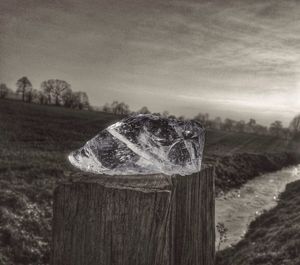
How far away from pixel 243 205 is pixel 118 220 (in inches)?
631

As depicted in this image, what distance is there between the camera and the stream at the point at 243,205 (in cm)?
1234

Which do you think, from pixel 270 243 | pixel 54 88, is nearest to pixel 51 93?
pixel 54 88

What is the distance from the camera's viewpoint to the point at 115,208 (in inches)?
42.0

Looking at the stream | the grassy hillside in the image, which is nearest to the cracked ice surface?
the grassy hillside

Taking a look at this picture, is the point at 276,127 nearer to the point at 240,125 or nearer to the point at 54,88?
the point at 240,125

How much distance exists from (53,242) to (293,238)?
363 inches

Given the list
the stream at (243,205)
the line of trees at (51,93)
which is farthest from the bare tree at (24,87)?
the stream at (243,205)

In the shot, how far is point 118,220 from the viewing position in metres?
1.06

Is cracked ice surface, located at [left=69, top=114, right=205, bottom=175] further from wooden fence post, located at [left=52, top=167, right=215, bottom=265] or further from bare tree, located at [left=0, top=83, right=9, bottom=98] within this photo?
bare tree, located at [left=0, top=83, right=9, bottom=98]

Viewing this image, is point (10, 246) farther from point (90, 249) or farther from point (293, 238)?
point (90, 249)

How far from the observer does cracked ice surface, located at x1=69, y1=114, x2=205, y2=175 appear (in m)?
1.20

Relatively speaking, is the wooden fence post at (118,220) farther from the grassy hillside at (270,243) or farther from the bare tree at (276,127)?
the bare tree at (276,127)

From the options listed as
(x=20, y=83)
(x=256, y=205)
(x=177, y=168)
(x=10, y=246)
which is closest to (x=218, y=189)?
(x=256, y=205)

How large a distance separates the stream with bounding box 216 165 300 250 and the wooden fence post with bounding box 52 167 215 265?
10061 millimetres
